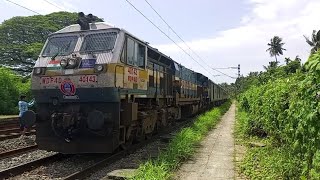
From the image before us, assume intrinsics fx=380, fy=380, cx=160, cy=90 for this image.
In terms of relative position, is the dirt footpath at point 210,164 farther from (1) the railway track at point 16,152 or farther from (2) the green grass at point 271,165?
(1) the railway track at point 16,152

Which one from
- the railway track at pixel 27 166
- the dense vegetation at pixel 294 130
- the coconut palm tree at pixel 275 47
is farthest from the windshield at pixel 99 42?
the coconut palm tree at pixel 275 47

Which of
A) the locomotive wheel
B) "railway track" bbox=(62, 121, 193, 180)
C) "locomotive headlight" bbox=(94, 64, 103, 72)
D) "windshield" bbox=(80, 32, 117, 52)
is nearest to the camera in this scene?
"railway track" bbox=(62, 121, 193, 180)

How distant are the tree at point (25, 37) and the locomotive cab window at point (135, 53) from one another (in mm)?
34956

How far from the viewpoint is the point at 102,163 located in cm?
911

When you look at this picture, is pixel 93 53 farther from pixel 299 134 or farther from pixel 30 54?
pixel 30 54

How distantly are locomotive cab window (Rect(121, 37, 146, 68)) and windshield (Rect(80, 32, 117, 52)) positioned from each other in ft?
1.44

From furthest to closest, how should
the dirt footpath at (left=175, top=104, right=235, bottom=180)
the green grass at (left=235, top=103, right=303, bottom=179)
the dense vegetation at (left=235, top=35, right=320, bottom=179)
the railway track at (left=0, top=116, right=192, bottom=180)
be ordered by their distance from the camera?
1. the railway track at (left=0, top=116, right=192, bottom=180)
2. the dirt footpath at (left=175, top=104, right=235, bottom=180)
3. the green grass at (left=235, top=103, right=303, bottom=179)
4. the dense vegetation at (left=235, top=35, right=320, bottom=179)

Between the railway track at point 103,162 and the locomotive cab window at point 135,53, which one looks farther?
the locomotive cab window at point 135,53

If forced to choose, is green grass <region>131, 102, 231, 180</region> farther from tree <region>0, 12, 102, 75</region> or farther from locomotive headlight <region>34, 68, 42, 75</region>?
tree <region>0, 12, 102, 75</region>

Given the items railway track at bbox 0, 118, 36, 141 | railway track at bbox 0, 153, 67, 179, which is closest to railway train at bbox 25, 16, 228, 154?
railway track at bbox 0, 153, 67, 179

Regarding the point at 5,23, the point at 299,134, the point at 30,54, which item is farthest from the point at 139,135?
the point at 5,23

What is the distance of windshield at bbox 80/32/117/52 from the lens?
9.82 m

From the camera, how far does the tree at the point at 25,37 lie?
1788 inches

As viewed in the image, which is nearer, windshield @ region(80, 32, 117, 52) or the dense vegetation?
the dense vegetation
